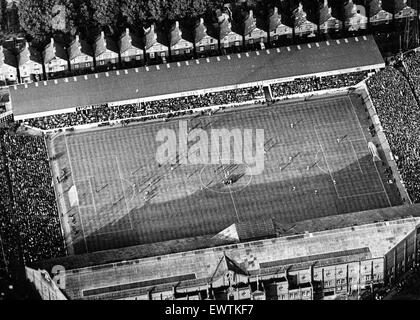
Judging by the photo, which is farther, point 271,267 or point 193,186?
point 193,186

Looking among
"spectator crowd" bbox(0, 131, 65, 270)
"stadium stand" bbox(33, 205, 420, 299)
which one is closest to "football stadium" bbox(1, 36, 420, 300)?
"stadium stand" bbox(33, 205, 420, 299)

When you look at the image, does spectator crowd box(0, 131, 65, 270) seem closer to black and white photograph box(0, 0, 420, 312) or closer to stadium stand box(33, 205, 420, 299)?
black and white photograph box(0, 0, 420, 312)

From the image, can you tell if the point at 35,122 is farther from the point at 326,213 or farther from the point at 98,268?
the point at 326,213

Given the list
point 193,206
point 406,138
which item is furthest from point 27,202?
point 406,138

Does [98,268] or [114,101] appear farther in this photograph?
[114,101]

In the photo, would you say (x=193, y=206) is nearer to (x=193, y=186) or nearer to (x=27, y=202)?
(x=193, y=186)

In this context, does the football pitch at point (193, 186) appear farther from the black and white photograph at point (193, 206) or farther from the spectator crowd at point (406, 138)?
the spectator crowd at point (406, 138)
